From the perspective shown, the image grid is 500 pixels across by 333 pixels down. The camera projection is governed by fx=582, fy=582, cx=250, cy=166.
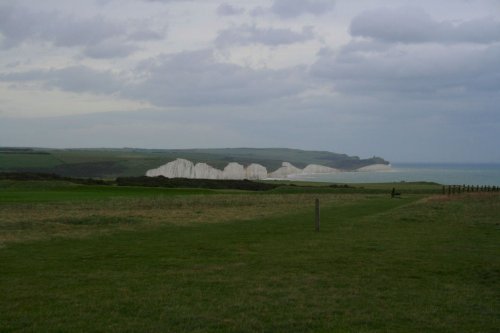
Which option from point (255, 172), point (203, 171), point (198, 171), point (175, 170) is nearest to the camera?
point (175, 170)

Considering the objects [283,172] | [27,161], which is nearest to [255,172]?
[283,172]

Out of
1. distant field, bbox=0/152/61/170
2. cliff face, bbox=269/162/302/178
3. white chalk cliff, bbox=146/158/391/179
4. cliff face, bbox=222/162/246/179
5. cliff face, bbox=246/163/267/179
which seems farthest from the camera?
cliff face, bbox=269/162/302/178

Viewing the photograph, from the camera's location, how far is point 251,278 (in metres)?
12.4

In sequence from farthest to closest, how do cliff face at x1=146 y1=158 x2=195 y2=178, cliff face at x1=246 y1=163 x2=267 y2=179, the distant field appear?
1. cliff face at x1=246 y1=163 x2=267 y2=179
2. the distant field
3. cliff face at x1=146 y1=158 x2=195 y2=178

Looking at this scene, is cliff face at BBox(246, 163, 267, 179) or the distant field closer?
the distant field

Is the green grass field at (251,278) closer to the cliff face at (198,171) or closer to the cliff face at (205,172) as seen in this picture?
the cliff face at (198,171)

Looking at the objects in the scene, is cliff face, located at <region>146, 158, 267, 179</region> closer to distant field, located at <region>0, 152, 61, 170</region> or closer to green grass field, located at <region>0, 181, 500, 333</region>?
distant field, located at <region>0, 152, 61, 170</region>

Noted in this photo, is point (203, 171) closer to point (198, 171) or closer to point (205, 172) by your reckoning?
point (205, 172)

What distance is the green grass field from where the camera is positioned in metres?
8.79

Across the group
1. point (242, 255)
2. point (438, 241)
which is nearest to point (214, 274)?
point (242, 255)

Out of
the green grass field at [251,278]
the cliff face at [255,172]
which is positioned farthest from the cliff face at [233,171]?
the green grass field at [251,278]

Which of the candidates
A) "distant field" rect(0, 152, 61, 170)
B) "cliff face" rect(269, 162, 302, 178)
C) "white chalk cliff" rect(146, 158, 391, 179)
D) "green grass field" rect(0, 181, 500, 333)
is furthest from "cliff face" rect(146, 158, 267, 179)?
"green grass field" rect(0, 181, 500, 333)

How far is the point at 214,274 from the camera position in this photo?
12.9m

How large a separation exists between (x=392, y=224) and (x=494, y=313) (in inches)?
647
